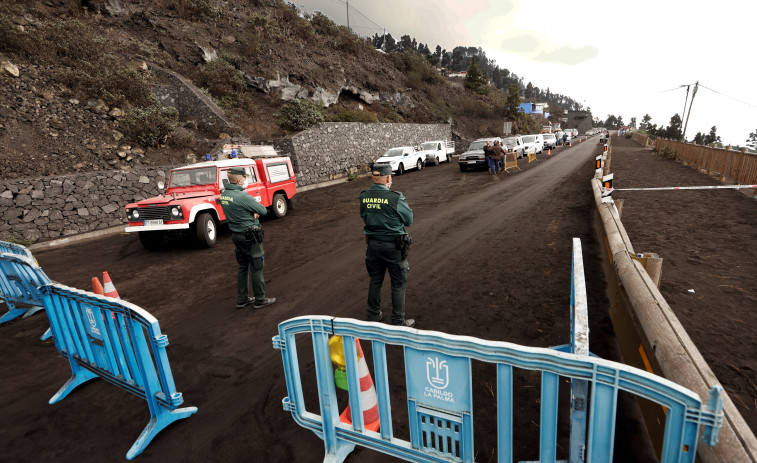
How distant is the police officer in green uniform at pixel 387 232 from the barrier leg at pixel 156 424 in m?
2.31

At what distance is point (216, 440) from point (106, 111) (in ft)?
51.5

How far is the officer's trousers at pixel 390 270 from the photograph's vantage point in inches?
163

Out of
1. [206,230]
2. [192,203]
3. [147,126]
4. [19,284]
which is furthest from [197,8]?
[19,284]

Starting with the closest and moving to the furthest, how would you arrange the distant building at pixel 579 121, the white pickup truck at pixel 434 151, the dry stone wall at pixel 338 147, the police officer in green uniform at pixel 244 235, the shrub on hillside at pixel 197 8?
the police officer in green uniform at pixel 244 235 → the dry stone wall at pixel 338 147 → the shrub on hillside at pixel 197 8 → the white pickup truck at pixel 434 151 → the distant building at pixel 579 121

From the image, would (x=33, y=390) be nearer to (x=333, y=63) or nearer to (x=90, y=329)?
(x=90, y=329)

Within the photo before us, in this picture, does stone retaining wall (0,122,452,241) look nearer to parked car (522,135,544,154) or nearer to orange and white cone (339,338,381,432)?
orange and white cone (339,338,381,432)

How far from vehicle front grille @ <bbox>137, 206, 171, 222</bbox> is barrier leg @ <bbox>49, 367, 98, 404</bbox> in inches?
187

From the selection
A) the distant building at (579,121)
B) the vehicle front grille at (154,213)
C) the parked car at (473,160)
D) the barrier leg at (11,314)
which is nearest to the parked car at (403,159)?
the parked car at (473,160)

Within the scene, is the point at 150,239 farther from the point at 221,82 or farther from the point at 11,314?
the point at 221,82

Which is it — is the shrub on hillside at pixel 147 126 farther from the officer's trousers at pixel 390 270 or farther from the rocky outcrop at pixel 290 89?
the officer's trousers at pixel 390 270

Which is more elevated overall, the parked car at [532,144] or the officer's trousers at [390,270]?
the parked car at [532,144]

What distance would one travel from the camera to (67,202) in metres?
10.2

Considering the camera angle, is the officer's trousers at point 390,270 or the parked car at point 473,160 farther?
the parked car at point 473,160

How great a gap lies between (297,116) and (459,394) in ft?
65.7
